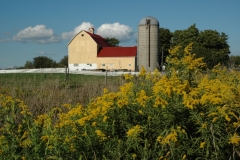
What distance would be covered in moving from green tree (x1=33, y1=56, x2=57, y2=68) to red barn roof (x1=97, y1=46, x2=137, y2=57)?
61.9ft

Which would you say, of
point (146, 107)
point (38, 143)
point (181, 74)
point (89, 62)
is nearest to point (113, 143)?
point (146, 107)

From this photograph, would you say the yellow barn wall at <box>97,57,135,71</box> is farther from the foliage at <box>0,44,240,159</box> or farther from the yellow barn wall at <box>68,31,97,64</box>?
the foliage at <box>0,44,240,159</box>

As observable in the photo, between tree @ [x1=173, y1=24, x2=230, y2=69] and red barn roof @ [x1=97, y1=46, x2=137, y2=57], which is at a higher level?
tree @ [x1=173, y1=24, x2=230, y2=69]

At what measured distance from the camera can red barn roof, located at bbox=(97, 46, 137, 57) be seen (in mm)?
52828

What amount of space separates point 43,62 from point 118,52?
79.2 feet

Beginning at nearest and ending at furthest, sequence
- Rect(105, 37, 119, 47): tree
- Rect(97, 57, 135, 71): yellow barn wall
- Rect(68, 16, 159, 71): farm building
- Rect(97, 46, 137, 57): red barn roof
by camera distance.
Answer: Rect(97, 57, 135, 71): yellow barn wall < Rect(68, 16, 159, 71): farm building < Rect(97, 46, 137, 57): red barn roof < Rect(105, 37, 119, 47): tree

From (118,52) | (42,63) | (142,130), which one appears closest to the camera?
(142,130)

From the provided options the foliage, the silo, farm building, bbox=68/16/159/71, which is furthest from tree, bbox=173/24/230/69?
the foliage

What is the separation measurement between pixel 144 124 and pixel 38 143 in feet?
3.97

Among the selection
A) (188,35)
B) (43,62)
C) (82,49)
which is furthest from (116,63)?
(43,62)

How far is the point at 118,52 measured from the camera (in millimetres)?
54156

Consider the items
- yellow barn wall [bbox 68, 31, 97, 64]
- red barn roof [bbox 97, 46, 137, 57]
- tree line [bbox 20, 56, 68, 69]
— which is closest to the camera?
red barn roof [bbox 97, 46, 137, 57]

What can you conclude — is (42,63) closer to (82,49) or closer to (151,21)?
(82,49)

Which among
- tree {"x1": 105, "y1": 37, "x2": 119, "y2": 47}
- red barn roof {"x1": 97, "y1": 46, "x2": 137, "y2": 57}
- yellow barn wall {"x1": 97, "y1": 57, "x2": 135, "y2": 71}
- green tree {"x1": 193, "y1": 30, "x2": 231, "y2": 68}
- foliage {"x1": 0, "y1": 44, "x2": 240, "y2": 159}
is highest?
tree {"x1": 105, "y1": 37, "x2": 119, "y2": 47}
